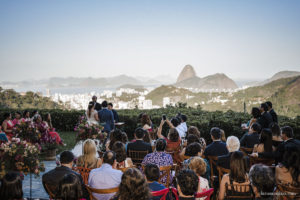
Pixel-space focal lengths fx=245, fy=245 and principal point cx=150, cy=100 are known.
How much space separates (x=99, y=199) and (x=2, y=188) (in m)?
1.23

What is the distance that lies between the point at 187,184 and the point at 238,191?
0.92 metres

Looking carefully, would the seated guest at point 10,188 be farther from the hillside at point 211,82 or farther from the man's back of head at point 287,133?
the hillside at point 211,82

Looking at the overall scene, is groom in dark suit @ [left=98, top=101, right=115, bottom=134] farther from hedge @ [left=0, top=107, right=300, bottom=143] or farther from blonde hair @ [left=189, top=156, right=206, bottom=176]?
blonde hair @ [left=189, top=156, right=206, bottom=176]

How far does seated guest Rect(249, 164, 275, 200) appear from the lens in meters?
3.12

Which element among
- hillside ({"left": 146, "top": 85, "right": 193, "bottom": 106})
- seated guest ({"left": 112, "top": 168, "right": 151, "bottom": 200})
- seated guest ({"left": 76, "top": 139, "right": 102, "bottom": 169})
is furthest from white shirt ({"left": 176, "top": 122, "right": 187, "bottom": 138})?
hillside ({"left": 146, "top": 85, "right": 193, "bottom": 106})

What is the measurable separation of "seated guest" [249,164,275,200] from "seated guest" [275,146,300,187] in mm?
726

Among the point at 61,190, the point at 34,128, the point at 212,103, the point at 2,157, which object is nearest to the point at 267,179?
the point at 61,190

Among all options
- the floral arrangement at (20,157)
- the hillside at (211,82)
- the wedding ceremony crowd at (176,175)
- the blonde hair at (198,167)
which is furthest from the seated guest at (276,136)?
the hillside at (211,82)

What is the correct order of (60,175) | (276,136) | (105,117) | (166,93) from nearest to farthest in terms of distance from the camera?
1. (60,175)
2. (276,136)
3. (105,117)
4. (166,93)

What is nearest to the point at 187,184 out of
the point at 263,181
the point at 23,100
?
the point at 263,181

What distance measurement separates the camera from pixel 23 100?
18.0m

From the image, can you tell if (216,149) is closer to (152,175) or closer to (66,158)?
(152,175)

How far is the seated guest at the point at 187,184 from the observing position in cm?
297

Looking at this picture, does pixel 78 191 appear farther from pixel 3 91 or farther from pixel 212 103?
pixel 3 91
